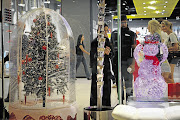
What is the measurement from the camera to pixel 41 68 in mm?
3518

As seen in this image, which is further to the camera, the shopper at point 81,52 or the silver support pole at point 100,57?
the shopper at point 81,52

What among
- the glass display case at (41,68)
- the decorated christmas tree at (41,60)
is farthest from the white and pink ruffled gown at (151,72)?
the decorated christmas tree at (41,60)

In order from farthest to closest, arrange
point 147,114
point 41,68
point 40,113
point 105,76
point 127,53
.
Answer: point 105,76 < point 127,53 < point 41,68 < point 40,113 < point 147,114

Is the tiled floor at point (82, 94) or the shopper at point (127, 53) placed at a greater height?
the shopper at point (127, 53)

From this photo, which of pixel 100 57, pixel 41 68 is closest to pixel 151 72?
pixel 100 57

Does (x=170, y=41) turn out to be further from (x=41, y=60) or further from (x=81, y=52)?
(x=41, y=60)

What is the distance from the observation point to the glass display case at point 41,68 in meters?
3.51

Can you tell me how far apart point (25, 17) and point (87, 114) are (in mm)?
1587

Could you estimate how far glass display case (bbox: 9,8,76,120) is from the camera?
3.51 meters

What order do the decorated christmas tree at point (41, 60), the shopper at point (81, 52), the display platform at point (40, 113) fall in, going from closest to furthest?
the display platform at point (40, 113)
the decorated christmas tree at point (41, 60)
the shopper at point (81, 52)

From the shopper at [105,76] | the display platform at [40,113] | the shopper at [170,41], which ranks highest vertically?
the shopper at [170,41]

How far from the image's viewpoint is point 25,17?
12.3 ft

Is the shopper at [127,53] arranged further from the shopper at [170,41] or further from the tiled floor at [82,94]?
the tiled floor at [82,94]

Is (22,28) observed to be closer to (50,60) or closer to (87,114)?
(50,60)
